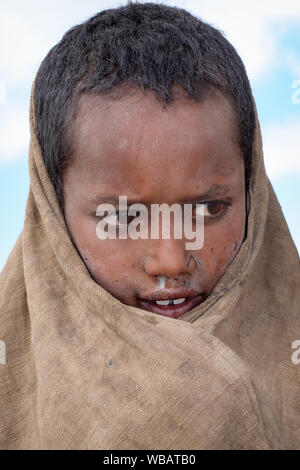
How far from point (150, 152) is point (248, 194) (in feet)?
1.81

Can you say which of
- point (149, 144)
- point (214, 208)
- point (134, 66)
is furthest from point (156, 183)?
point (134, 66)

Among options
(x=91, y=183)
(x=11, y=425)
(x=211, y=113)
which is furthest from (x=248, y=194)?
(x=11, y=425)

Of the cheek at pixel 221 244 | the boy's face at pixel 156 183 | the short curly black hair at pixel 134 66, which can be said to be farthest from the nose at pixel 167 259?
the short curly black hair at pixel 134 66

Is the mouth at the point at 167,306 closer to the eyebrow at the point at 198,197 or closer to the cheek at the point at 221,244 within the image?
the cheek at the point at 221,244

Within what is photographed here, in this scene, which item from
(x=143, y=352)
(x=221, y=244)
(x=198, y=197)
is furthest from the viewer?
(x=221, y=244)

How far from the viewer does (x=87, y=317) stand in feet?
5.72

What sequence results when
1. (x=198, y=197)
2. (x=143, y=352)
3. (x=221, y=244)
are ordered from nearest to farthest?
1. (x=143, y=352)
2. (x=198, y=197)
3. (x=221, y=244)

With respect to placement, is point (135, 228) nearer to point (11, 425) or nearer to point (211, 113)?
point (211, 113)

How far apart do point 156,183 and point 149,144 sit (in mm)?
102

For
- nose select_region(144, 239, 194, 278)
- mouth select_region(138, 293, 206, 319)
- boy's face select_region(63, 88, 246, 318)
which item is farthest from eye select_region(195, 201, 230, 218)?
mouth select_region(138, 293, 206, 319)

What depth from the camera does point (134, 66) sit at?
66.1 inches

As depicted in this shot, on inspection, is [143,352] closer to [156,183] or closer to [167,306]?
[167,306]

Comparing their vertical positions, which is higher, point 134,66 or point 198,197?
point 134,66

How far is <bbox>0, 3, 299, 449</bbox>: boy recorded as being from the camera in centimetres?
150
